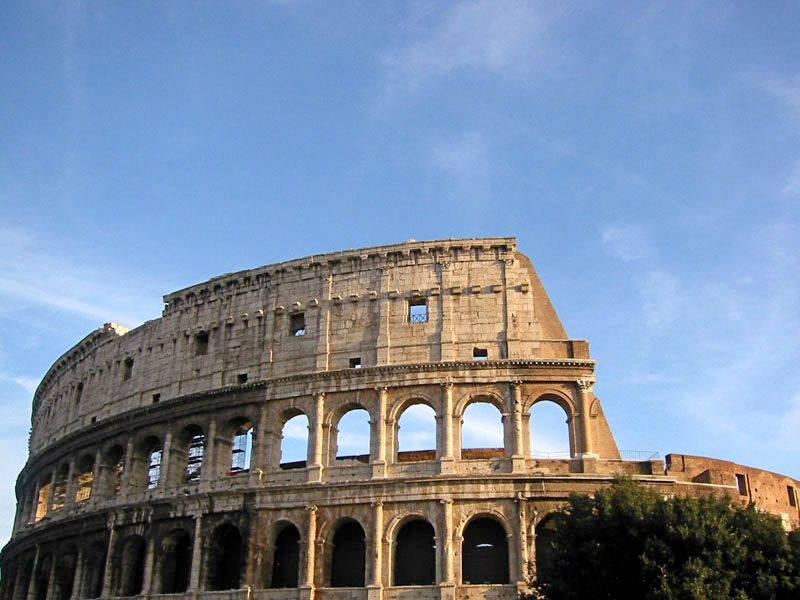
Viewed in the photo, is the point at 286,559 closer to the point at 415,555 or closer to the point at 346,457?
the point at 346,457

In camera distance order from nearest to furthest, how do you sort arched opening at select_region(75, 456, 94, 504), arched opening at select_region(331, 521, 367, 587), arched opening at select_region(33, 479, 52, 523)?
arched opening at select_region(331, 521, 367, 587)
arched opening at select_region(75, 456, 94, 504)
arched opening at select_region(33, 479, 52, 523)

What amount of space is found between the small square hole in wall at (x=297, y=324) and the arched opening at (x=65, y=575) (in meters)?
13.6

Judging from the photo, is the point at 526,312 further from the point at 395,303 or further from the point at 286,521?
the point at 286,521

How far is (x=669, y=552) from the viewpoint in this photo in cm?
2288

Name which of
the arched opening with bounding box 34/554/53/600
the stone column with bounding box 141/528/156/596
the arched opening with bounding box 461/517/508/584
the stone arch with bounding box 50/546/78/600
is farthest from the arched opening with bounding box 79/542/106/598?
the arched opening with bounding box 461/517/508/584

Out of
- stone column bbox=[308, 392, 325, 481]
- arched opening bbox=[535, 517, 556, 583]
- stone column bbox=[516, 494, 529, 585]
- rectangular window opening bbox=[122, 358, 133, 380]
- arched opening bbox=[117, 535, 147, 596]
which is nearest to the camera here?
stone column bbox=[516, 494, 529, 585]

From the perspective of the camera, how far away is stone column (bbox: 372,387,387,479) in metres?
31.4

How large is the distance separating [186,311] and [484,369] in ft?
44.7

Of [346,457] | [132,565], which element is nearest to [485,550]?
[346,457]

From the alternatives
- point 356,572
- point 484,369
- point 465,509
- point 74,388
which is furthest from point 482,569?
point 74,388

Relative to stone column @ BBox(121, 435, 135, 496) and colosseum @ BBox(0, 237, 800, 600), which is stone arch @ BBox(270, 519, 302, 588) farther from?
stone column @ BBox(121, 435, 135, 496)

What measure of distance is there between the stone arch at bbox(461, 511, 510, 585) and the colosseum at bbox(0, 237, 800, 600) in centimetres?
5

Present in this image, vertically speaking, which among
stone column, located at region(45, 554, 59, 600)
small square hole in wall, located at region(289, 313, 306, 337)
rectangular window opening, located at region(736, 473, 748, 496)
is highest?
small square hole in wall, located at region(289, 313, 306, 337)

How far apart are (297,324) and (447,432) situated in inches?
304
